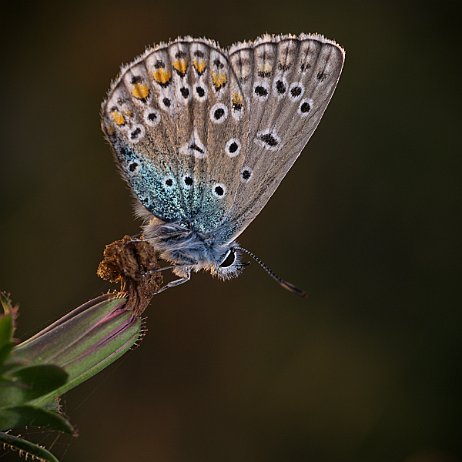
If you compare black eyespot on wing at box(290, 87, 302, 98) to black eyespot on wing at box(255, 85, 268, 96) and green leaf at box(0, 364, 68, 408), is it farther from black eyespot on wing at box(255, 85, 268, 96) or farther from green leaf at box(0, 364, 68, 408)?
green leaf at box(0, 364, 68, 408)

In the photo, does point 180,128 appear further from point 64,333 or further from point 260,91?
point 64,333

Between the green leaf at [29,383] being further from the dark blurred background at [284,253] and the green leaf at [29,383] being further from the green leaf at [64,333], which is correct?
the dark blurred background at [284,253]

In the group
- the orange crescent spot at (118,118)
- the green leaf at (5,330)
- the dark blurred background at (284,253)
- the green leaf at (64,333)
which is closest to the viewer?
the green leaf at (5,330)

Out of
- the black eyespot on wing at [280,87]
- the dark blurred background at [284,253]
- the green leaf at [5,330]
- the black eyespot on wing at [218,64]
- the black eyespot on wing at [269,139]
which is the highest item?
the black eyespot on wing at [218,64]

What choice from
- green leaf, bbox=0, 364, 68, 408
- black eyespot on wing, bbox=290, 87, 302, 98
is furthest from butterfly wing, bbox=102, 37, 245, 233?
green leaf, bbox=0, 364, 68, 408

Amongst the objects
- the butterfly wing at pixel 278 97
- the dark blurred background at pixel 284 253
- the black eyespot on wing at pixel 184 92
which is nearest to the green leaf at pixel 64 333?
the butterfly wing at pixel 278 97

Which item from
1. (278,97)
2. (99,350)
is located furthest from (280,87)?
(99,350)
